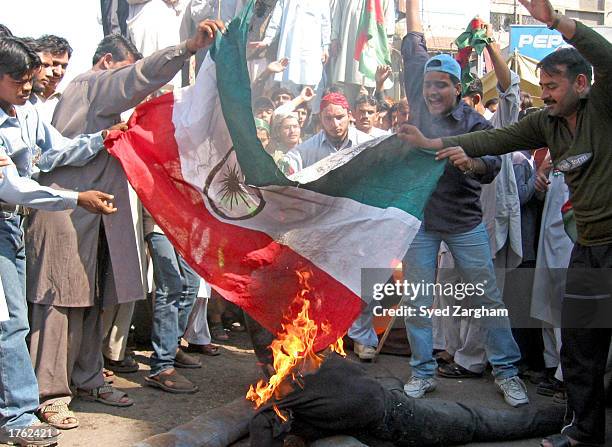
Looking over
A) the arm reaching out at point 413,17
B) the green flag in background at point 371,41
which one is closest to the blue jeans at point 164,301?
the arm reaching out at point 413,17

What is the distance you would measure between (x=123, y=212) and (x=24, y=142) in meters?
0.74

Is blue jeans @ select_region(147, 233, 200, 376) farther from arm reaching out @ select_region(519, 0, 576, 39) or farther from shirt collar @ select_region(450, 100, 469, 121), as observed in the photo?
arm reaching out @ select_region(519, 0, 576, 39)

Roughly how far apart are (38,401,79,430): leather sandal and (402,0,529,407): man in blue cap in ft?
6.96

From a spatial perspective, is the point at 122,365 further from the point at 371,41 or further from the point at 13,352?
the point at 371,41

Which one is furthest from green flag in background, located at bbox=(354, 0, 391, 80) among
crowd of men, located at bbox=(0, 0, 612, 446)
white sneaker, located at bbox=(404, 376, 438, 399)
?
white sneaker, located at bbox=(404, 376, 438, 399)

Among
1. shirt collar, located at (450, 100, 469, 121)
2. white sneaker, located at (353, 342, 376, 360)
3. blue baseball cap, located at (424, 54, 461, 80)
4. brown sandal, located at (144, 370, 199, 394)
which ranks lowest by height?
white sneaker, located at (353, 342, 376, 360)

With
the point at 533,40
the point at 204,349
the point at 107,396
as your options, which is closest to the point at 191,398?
the point at 107,396

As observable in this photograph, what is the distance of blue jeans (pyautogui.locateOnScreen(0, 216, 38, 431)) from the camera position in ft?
13.4

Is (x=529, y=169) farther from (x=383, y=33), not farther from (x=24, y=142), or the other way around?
(x=24, y=142)

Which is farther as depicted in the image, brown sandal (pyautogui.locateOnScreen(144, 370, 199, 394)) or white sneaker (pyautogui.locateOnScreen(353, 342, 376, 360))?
white sneaker (pyautogui.locateOnScreen(353, 342, 376, 360))

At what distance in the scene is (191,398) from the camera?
5.00 m

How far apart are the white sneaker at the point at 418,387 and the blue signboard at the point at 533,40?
11.6m

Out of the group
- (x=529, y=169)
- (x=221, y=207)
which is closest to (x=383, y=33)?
(x=529, y=169)

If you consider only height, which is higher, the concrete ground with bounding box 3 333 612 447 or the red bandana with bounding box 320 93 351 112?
the red bandana with bounding box 320 93 351 112
